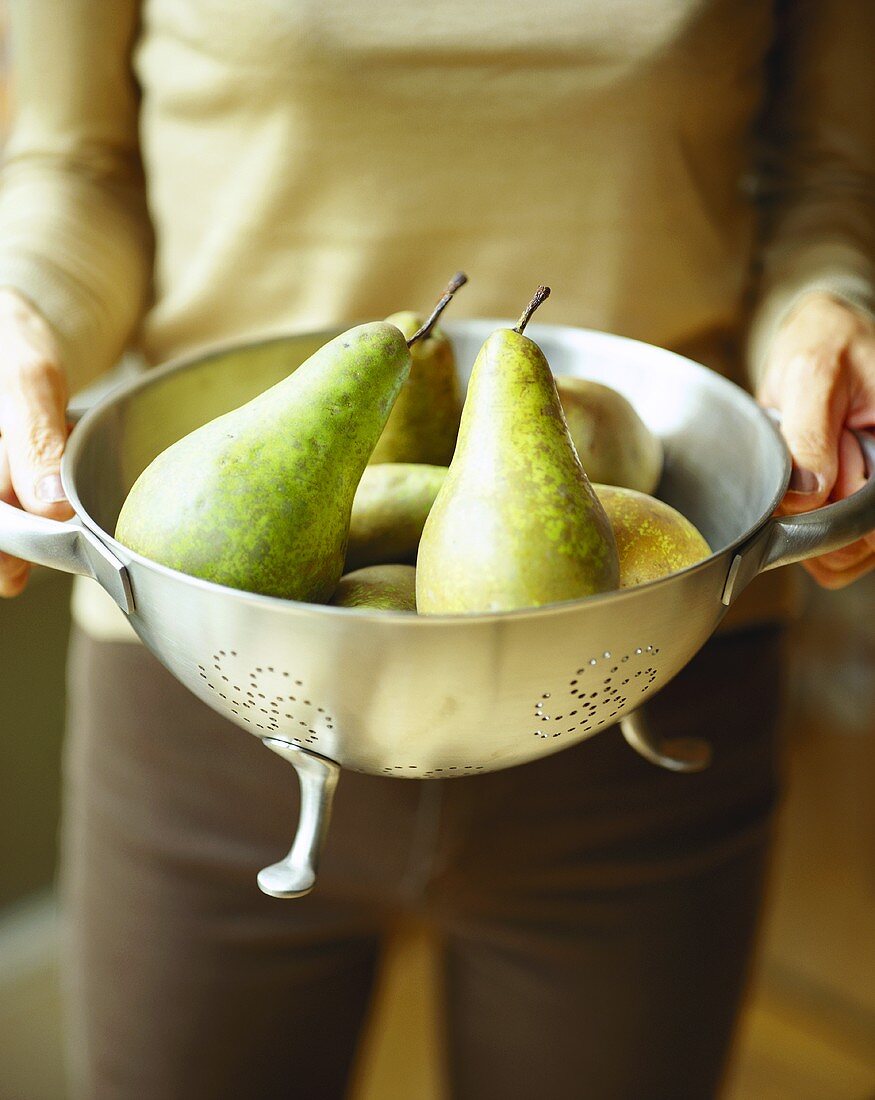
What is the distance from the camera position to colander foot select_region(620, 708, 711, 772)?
1.49 feet

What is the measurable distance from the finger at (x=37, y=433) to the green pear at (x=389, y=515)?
0.11 meters

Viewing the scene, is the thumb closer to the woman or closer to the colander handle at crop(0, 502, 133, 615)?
the woman

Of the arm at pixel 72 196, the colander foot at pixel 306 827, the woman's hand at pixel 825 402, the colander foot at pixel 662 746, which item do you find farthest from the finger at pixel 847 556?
the arm at pixel 72 196

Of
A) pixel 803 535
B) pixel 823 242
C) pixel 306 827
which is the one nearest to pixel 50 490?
→ pixel 306 827

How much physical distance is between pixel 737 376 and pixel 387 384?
0.32m

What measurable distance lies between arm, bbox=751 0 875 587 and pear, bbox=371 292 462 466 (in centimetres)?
14

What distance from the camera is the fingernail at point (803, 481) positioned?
1.36 ft

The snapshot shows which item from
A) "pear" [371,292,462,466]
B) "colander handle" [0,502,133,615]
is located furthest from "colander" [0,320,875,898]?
"pear" [371,292,462,466]

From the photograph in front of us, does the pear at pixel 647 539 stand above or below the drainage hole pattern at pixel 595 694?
above

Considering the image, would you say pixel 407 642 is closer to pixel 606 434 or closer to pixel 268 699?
pixel 268 699

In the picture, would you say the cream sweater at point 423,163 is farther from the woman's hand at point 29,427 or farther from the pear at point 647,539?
the pear at point 647,539

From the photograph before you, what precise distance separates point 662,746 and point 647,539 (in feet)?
0.43

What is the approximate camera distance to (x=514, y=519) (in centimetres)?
34

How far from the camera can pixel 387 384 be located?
397 millimetres
